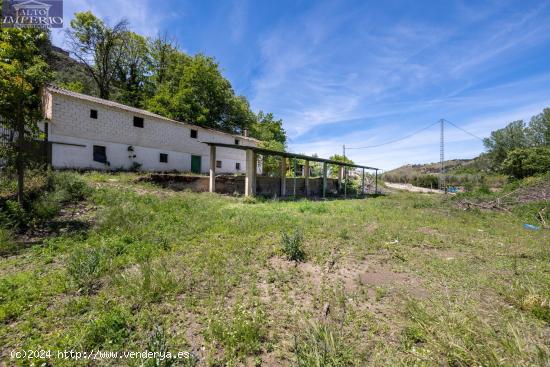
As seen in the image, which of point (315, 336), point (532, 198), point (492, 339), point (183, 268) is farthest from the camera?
point (532, 198)

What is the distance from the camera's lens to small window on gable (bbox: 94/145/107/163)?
50.1ft

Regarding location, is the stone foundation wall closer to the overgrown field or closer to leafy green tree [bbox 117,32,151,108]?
the overgrown field

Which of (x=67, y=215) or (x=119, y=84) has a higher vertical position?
(x=119, y=84)

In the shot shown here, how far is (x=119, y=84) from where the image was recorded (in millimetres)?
28594

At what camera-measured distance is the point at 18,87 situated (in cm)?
628

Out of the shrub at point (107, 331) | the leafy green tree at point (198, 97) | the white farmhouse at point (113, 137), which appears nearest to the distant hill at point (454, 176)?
the leafy green tree at point (198, 97)

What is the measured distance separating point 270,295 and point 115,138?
1718 centimetres

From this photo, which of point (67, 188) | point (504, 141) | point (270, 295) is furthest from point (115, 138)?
point (504, 141)

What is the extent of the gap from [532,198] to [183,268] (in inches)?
708

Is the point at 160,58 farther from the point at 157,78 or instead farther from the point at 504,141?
the point at 504,141

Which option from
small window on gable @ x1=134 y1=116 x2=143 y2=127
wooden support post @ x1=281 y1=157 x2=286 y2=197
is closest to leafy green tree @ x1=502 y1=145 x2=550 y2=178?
wooden support post @ x1=281 y1=157 x2=286 y2=197

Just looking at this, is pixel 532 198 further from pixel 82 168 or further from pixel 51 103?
pixel 51 103

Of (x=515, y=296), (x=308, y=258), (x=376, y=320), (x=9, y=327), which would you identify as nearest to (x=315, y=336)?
(x=376, y=320)

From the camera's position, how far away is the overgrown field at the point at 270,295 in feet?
8.11
